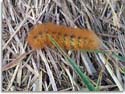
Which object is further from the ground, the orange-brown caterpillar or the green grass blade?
the orange-brown caterpillar

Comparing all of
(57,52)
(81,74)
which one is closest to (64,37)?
(57,52)

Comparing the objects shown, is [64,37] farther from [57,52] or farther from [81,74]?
[81,74]

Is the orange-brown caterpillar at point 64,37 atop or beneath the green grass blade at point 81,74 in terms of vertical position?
atop

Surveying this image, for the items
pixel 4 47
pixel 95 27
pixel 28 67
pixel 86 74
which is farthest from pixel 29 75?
pixel 95 27
